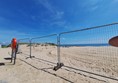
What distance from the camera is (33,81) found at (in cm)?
457

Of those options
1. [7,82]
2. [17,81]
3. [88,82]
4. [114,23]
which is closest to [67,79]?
[88,82]

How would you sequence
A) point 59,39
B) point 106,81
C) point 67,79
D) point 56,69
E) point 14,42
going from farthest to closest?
1. point 14,42
2. point 59,39
3. point 56,69
4. point 67,79
5. point 106,81

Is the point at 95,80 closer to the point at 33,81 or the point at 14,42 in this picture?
the point at 33,81

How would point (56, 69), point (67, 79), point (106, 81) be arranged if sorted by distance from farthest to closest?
point (56, 69)
point (67, 79)
point (106, 81)

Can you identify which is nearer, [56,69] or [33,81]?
[33,81]

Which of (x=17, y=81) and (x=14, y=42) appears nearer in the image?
(x=17, y=81)

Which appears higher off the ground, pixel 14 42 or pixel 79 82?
pixel 14 42

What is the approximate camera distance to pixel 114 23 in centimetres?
443

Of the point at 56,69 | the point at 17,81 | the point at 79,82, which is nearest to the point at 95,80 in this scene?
the point at 79,82

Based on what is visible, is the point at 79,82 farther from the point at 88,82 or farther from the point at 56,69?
the point at 56,69

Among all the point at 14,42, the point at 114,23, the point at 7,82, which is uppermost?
the point at 114,23

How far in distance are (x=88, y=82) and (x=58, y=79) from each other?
1.25 m

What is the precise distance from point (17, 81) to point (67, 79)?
6.74 ft

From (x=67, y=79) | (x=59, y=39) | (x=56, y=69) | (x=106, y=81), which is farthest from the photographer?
(x=59, y=39)
